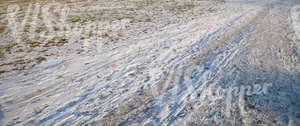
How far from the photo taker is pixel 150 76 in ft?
13.0

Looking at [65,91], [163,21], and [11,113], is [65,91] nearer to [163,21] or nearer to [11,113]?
[11,113]

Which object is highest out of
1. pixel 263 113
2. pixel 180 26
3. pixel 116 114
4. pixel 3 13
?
pixel 3 13

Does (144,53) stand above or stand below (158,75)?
above

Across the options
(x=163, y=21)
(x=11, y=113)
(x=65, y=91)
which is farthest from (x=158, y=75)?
(x=163, y=21)

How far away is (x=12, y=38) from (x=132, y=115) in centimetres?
659

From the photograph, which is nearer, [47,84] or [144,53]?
[47,84]

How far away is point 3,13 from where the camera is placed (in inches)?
384

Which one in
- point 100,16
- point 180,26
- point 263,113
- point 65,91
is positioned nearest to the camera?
point 263,113

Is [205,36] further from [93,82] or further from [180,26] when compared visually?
[93,82]

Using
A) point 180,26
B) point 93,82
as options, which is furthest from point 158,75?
point 180,26

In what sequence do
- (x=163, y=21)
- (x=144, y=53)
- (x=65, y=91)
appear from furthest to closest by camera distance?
(x=163, y=21) → (x=144, y=53) → (x=65, y=91)

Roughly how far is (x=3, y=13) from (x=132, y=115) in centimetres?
1215

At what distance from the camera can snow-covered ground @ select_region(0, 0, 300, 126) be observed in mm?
2873

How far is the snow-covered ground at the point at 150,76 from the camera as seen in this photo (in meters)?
2.87
